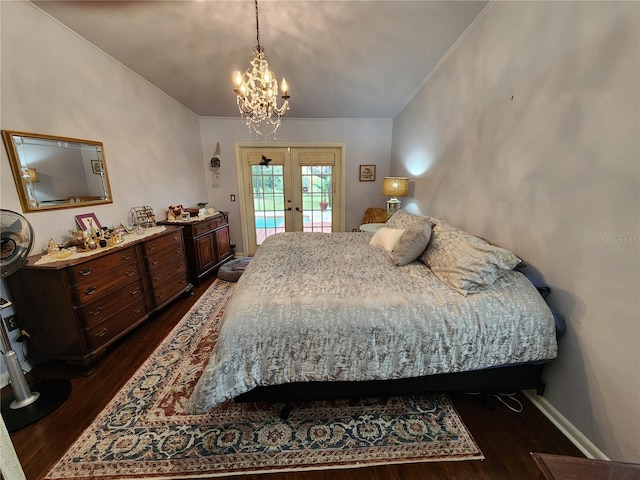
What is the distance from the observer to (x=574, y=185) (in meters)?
1.39

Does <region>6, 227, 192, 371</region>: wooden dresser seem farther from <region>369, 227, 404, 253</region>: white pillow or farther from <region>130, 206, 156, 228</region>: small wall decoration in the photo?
<region>369, 227, 404, 253</region>: white pillow

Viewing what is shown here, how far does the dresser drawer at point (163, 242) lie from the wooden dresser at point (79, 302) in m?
0.09

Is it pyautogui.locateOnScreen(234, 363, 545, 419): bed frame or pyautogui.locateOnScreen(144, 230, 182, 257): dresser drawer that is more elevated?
pyautogui.locateOnScreen(144, 230, 182, 257): dresser drawer

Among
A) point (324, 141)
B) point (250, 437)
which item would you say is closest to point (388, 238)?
point (250, 437)

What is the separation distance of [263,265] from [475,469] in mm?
1733

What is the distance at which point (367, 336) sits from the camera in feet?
4.52

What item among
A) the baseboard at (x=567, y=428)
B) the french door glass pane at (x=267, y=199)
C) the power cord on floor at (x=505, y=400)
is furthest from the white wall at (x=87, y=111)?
the baseboard at (x=567, y=428)

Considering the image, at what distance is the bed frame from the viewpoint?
1.49 m

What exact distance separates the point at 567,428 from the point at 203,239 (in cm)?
385

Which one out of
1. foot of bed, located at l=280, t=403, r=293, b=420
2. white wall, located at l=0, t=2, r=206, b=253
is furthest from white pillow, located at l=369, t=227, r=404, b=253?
white wall, located at l=0, t=2, r=206, b=253

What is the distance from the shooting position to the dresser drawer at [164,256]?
2557 millimetres

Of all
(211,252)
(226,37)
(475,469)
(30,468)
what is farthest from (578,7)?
(211,252)

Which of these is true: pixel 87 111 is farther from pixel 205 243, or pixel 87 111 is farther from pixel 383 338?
pixel 383 338

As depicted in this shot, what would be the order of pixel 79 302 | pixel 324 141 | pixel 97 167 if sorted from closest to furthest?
pixel 79 302, pixel 97 167, pixel 324 141
